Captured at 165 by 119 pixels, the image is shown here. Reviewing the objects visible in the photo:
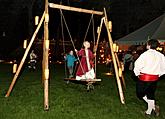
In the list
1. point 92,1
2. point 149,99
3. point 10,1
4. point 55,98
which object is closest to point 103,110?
point 149,99

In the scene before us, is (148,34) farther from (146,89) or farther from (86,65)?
(146,89)

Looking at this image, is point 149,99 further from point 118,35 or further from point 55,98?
point 118,35

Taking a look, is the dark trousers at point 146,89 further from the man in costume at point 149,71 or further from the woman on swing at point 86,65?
the woman on swing at point 86,65

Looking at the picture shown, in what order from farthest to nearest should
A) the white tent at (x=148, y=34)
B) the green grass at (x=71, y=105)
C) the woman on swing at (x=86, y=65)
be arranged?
the white tent at (x=148, y=34) < the woman on swing at (x=86, y=65) < the green grass at (x=71, y=105)

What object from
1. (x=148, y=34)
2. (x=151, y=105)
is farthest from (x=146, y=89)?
(x=148, y=34)

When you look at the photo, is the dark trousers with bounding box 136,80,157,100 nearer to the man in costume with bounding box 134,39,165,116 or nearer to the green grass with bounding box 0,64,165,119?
the man in costume with bounding box 134,39,165,116

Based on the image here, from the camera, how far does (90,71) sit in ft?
45.3

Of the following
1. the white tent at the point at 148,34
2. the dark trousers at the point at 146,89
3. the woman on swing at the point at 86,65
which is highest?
the white tent at the point at 148,34

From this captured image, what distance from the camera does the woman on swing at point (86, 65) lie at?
13797 millimetres

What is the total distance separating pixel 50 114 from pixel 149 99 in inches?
103

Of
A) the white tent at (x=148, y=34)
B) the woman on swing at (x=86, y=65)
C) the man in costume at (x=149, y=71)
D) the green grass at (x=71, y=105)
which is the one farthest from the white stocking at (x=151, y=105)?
the white tent at (x=148, y=34)

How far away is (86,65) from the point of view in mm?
14039

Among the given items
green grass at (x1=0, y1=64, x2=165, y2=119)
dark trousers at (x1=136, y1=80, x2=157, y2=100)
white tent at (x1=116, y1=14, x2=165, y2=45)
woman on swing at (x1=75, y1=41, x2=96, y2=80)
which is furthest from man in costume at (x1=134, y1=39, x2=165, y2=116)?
white tent at (x1=116, y1=14, x2=165, y2=45)

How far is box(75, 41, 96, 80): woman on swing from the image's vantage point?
45.3 ft
